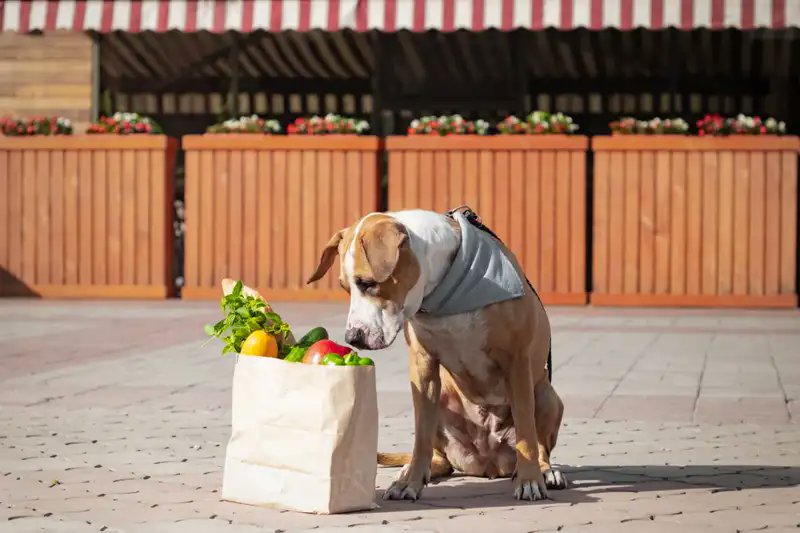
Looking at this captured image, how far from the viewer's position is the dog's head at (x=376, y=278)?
173 inches

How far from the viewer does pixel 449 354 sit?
477cm

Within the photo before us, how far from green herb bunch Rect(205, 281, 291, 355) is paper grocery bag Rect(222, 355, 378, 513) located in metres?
0.20

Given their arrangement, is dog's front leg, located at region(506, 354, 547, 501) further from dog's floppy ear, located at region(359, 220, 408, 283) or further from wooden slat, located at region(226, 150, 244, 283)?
wooden slat, located at region(226, 150, 244, 283)

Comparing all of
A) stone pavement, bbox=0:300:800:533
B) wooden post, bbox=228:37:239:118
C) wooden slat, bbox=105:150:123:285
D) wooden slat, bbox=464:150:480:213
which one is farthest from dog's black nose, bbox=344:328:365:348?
wooden post, bbox=228:37:239:118

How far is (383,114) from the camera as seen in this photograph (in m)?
19.5

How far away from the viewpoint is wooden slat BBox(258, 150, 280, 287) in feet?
48.1

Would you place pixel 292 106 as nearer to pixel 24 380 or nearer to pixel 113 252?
pixel 113 252

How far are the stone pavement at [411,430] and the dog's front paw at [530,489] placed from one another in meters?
0.04

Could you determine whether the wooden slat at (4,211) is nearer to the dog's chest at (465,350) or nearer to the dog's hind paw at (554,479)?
the dog's chest at (465,350)

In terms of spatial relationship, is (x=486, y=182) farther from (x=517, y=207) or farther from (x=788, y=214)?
(x=788, y=214)

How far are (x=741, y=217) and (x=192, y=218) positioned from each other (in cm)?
536

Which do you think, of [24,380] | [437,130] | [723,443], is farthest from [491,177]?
[723,443]

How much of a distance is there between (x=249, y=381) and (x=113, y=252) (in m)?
10.6

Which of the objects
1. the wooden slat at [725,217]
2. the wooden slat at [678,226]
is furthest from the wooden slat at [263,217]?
the wooden slat at [725,217]
